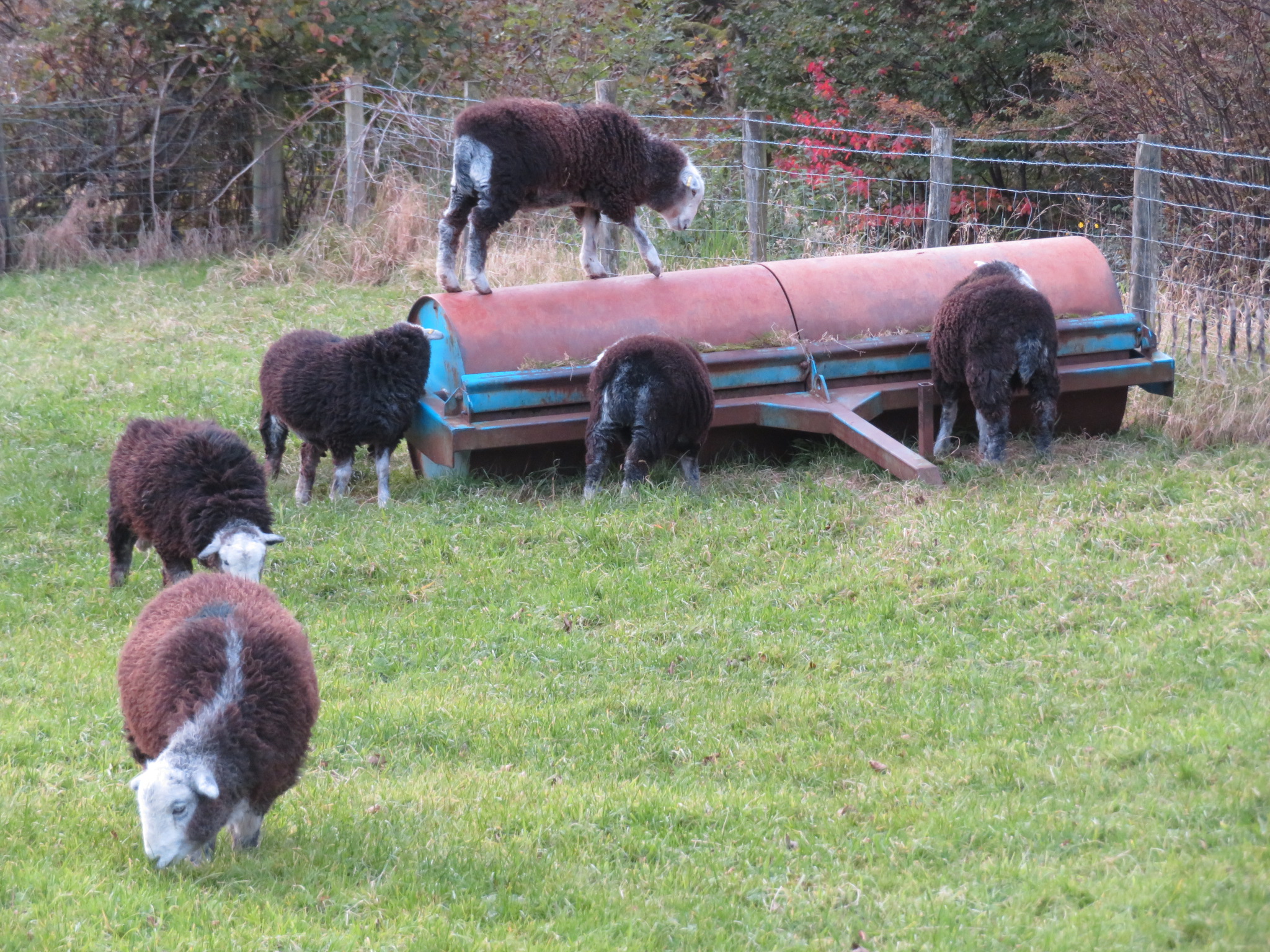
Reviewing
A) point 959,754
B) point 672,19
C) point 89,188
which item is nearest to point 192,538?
point 959,754

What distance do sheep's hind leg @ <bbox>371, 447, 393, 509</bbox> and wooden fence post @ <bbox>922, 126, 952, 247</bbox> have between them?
570 cm

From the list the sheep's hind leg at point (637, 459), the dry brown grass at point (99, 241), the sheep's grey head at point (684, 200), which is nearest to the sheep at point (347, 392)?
the sheep's hind leg at point (637, 459)

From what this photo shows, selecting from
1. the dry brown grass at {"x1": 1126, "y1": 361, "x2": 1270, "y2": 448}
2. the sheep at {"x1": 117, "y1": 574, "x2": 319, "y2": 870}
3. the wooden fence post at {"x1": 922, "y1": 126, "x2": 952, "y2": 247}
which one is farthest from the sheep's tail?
the sheep at {"x1": 117, "y1": 574, "x2": 319, "y2": 870}

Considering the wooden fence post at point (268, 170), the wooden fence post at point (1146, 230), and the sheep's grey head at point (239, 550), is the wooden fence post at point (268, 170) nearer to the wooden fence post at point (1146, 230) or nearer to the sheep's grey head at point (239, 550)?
the wooden fence post at point (1146, 230)

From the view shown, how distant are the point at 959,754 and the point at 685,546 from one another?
2.96m

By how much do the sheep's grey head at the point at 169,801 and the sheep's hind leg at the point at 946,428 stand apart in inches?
257

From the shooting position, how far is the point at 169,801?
4.66m

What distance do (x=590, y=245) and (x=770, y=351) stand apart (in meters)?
1.80

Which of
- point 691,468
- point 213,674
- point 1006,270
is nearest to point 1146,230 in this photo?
point 1006,270

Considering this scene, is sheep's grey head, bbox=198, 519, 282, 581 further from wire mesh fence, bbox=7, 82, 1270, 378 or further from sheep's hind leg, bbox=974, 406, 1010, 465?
wire mesh fence, bbox=7, 82, 1270, 378

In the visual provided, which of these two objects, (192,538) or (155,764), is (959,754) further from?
(192,538)

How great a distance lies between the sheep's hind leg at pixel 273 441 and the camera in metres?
10.4

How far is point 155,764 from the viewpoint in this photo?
186 inches

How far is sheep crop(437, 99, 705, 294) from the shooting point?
962 centimetres
